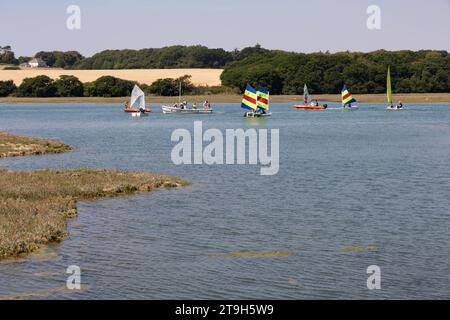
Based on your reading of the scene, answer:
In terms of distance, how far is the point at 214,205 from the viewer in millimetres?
34094

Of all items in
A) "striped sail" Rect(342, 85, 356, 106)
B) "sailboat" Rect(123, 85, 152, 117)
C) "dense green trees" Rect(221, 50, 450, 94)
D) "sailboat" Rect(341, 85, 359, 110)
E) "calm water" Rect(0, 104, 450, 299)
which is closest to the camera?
"calm water" Rect(0, 104, 450, 299)

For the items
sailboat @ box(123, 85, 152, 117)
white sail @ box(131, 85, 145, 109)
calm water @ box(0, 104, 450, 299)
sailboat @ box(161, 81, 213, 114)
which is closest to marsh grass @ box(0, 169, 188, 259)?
calm water @ box(0, 104, 450, 299)

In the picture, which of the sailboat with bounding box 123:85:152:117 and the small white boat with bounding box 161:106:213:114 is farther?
the small white boat with bounding box 161:106:213:114

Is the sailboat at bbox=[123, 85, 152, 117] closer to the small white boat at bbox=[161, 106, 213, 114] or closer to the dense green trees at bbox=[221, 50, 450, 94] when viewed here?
the small white boat at bbox=[161, 106, 213, 114]

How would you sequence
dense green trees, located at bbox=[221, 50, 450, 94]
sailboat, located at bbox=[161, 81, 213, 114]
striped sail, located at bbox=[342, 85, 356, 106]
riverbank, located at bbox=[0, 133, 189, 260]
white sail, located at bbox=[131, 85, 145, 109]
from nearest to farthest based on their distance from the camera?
riverbank, located at bbox=[0, 133, 189, 260] < white sail, located at bbox=[131, 85, 145, 109] < sailboat, located at bbox=[161, 81, 213, 114] < striped sail, located at bbox=[342, 85, 356, 106] < dense green trees, located at bbox=[221, 50, 450, 94]

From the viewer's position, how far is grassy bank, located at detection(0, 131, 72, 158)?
5847 centimetres

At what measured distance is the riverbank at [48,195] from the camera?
25672 mm

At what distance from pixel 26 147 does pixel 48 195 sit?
28482mm

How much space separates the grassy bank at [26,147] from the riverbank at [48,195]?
15.8 metres

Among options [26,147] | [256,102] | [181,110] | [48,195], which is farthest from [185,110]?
[48,195]

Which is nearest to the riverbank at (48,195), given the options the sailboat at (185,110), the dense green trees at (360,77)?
the sailboat at (185,110)

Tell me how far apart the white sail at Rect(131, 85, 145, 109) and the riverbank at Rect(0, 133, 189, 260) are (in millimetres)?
73567

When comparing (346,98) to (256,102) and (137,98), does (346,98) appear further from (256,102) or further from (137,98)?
(137,98)

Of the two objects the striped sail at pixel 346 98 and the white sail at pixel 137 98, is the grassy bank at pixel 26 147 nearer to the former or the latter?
the white sail at pixel 137 98
